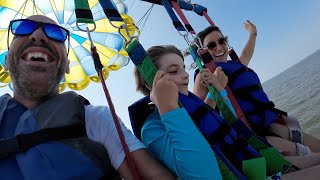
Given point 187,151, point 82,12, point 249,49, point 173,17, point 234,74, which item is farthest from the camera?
point 249,49

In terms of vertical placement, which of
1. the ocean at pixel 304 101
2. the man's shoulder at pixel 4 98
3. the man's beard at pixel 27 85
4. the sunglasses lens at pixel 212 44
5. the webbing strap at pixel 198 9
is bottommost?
the ocean at pixel 304 101

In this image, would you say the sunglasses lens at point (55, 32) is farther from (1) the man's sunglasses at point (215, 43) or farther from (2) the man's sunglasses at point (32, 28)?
(1) the man's sunglasses at point (215, 43)

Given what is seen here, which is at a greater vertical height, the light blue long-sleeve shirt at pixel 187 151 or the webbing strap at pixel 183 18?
the webbing strap at pixel 183 18

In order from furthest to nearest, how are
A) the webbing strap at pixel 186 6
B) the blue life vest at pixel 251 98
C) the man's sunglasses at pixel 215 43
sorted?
the webbing strap at pixel 186 6, the man's sunglasses at pixel 215 43, the blue life vest at pixel 251 98

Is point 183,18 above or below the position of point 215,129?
above

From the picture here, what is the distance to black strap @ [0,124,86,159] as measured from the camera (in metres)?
1.38

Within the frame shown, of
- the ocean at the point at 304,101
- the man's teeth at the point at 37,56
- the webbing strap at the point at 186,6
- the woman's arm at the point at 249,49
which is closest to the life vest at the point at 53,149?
the man's teeth at the point at 37,56

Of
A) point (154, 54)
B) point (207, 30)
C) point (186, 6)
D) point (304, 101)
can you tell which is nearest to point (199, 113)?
point (154, 54)

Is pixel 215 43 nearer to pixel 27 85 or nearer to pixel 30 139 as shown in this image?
pixel 27 85

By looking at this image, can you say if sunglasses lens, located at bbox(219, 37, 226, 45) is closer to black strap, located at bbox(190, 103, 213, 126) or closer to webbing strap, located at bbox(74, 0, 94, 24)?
black strap, located at bbox(190, 103, 213, 126)

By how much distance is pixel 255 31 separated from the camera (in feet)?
12.4

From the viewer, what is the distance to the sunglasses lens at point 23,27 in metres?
1.79

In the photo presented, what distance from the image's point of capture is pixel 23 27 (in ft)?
5.89

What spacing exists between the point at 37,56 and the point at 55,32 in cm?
23
